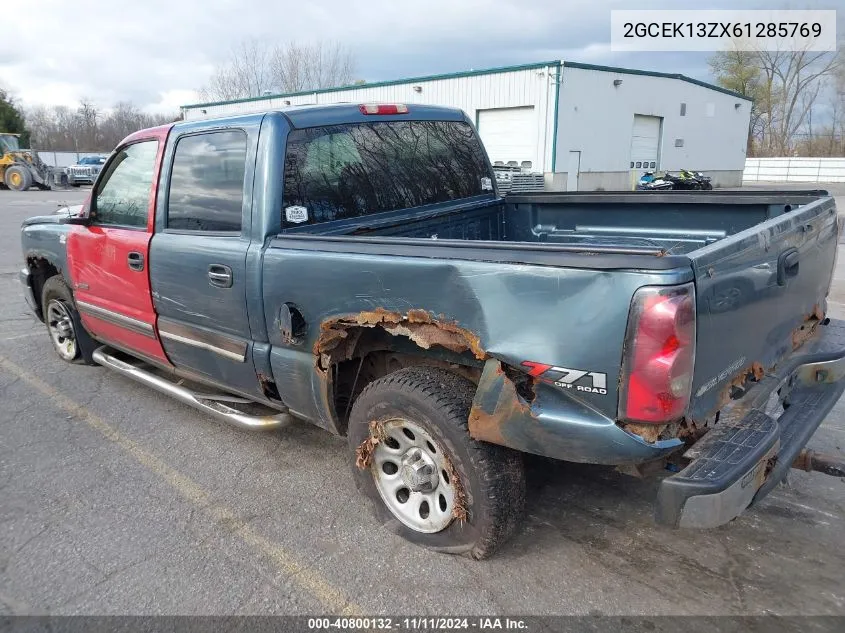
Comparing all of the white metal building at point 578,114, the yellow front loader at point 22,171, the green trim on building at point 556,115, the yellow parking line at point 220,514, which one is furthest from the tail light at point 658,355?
the yellow front loader at point 22,171

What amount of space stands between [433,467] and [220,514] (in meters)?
1.21

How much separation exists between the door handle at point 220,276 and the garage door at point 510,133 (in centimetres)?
2056

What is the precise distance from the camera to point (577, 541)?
9.86 feet

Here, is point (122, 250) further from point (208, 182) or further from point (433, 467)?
point (433, 467)

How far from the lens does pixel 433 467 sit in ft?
9.31

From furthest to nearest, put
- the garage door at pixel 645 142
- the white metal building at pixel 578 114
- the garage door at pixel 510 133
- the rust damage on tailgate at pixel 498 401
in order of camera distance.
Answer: the garage door at pixel 645 142 → the garage door at pixel 510 133 → the white metal building at pixel 578 114 → the rust damage on tailgate at pixel 498 401

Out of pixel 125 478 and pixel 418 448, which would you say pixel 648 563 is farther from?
pixel 125 478

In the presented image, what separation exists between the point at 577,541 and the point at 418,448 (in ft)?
2.88

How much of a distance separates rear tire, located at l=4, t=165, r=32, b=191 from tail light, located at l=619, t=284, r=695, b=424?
3386 cm

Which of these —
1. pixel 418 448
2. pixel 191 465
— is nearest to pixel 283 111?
pixel 418 448

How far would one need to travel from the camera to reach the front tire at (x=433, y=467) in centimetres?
259

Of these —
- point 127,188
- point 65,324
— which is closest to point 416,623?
point 127,188

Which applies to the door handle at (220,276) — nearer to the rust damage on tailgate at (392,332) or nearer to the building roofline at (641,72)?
the rust damage on tailgate at (392,332)

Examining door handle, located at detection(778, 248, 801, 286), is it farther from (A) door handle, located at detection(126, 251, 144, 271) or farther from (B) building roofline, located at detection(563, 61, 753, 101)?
(B) building roofline, located at detection(563, 61, 753, 101)
